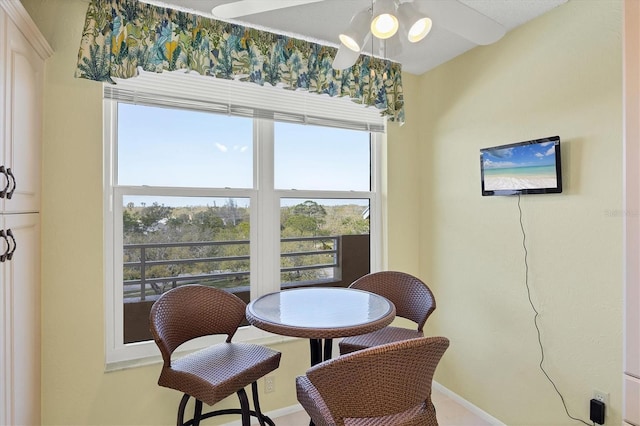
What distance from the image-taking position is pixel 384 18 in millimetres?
1186

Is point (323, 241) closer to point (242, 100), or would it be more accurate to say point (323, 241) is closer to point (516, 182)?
point (242, 100)

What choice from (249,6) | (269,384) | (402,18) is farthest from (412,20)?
(269,384)

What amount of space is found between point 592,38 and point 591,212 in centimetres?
86


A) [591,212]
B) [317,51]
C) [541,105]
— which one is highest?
[317,51]

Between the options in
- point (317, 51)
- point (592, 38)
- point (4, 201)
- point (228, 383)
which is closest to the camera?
point (4, 201)

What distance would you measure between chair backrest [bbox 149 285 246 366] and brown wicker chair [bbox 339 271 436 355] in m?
0.65

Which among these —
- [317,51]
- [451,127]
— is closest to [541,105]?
[451,127]

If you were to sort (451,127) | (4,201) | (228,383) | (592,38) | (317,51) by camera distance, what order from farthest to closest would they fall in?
(451,127) → (317,51) → (592,38) → (228,383) → (4,201)

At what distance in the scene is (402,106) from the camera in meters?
2.58

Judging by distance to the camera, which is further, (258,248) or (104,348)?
→ (258,248)

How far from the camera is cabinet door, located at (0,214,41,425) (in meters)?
1.37

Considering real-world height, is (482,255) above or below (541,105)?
below

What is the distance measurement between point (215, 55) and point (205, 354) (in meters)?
1.66

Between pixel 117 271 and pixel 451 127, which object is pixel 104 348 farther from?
pixel 451 127
